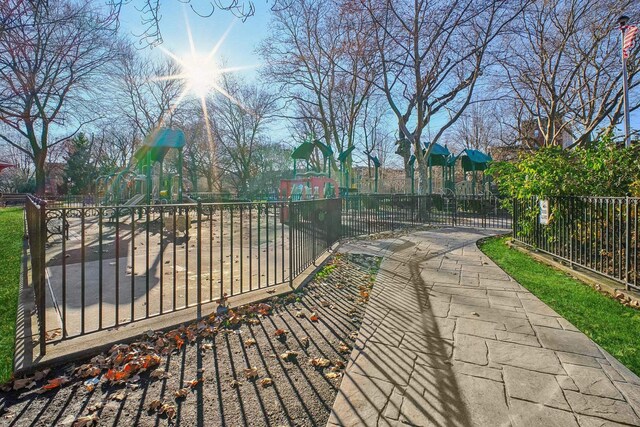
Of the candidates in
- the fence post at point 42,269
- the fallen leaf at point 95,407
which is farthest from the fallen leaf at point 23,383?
the fallen leaf at point 95,407

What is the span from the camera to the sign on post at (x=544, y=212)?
624cm

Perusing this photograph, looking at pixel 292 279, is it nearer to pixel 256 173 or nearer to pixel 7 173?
pixel 256 173

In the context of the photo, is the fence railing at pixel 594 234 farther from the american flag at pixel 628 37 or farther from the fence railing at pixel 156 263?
the american flag at pixel 628 37

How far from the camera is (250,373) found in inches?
99.4

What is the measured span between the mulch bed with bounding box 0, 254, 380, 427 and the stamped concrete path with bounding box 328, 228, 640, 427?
0.27 metres

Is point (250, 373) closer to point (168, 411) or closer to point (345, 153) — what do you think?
point (168, 411)

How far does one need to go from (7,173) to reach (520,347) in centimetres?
7612

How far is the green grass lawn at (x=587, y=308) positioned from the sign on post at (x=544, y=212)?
2.69 feet

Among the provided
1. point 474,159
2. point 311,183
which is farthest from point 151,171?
point 474,159

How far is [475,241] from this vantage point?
356 inches

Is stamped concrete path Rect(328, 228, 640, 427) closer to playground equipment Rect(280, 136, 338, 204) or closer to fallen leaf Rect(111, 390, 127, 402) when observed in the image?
fallen leaf Rect(111, 390, 127, 402)

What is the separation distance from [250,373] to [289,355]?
396 millimetres

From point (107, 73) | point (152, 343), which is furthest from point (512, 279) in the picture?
point (107, 73)

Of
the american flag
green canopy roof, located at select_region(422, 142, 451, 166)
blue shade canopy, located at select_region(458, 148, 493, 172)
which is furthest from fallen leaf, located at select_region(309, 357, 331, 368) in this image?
blue shade canopy, located at select_region(458, 148, 493, 172)
